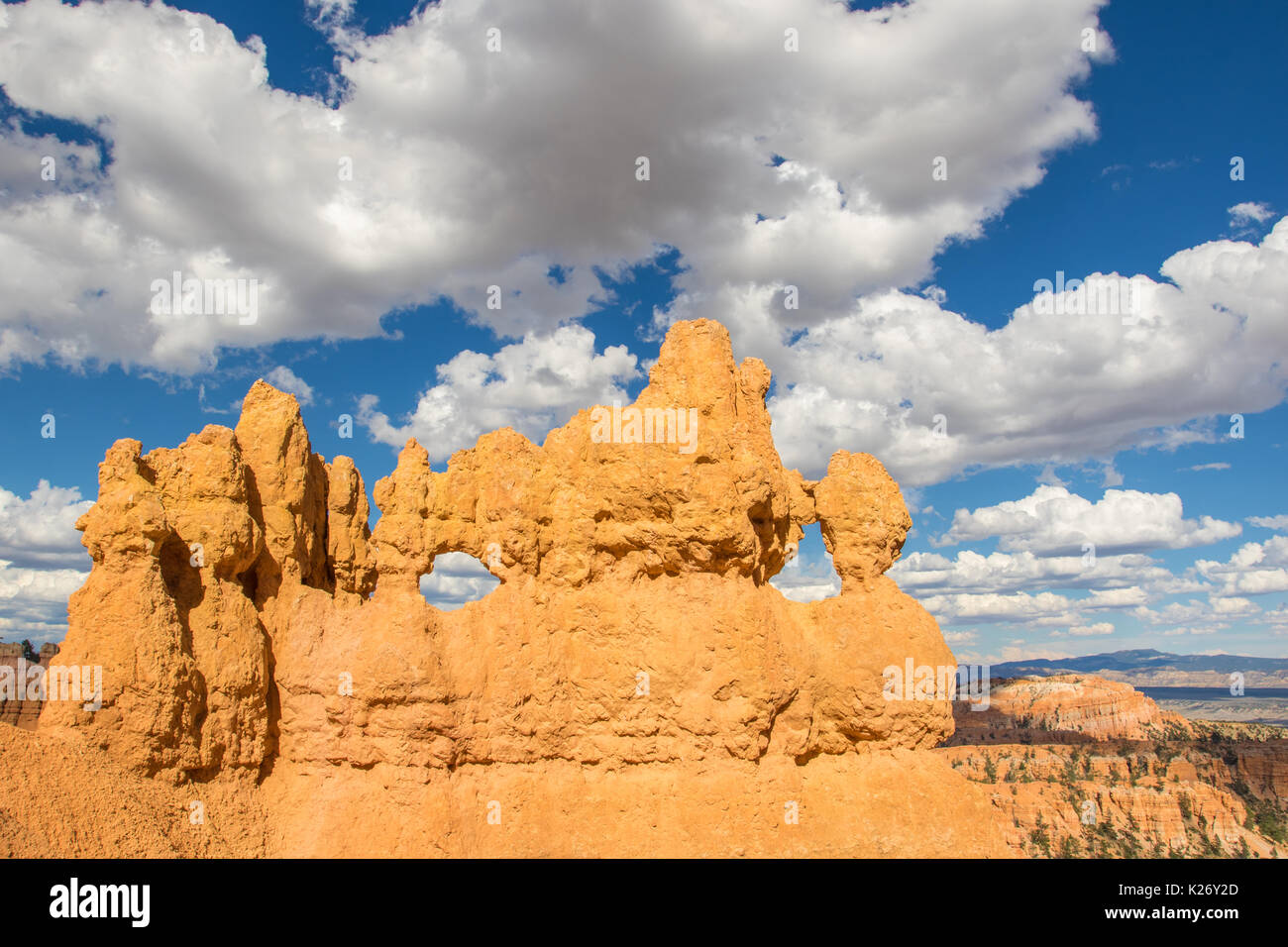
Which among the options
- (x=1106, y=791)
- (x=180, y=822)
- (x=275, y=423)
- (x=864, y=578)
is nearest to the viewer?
(x=180, y=822)

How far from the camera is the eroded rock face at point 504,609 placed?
50.2 ft

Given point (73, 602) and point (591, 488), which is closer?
point (73, 602)

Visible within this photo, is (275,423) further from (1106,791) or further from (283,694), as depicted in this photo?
(1106,791)

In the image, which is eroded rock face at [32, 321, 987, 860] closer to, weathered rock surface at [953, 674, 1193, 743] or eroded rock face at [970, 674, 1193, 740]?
weathered rock surface at [953, 674, 1193, 743]

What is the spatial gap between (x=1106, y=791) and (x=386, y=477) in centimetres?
5303

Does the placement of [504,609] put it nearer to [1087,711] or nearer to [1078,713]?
[1078,713]

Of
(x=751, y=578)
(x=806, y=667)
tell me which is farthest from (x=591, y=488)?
(x=806, y=667)

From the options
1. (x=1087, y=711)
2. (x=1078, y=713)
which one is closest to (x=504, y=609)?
(x=1078, y=713)

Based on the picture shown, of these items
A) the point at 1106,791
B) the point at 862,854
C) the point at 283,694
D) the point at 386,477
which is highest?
the point at 386,477

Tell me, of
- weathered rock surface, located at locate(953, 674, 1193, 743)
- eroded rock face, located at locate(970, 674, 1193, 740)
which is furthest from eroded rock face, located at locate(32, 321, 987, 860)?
eroded rock face, located at locate(970, 674, 1193, 740)

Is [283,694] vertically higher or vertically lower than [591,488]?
lower

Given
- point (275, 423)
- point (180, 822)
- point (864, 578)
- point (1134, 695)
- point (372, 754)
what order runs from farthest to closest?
point (1134, 695), point (864, 578), point (275, 423), point (372, 754), point (180, 822)

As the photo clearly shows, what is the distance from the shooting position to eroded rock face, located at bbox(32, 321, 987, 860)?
50.2ft

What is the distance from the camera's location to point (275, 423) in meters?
17.1
